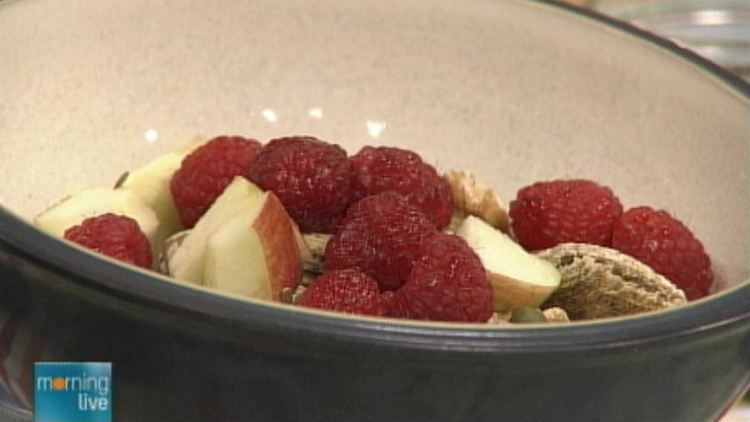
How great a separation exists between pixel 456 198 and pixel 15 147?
26 cm

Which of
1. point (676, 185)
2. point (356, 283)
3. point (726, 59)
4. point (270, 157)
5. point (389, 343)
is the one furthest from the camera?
point (726, 59)

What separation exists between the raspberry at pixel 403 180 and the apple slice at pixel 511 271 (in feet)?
0.07

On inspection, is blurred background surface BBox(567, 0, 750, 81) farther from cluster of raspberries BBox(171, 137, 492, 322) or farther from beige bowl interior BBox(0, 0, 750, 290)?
cluster of raspberries BBox(171, 137, 492, 322)

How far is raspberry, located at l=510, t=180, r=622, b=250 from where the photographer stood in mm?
679

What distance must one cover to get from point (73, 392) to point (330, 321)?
120mm

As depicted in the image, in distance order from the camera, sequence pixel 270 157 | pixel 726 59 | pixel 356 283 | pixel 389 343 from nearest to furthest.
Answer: pixel 389 343 < pixel 356 283 < pixel 270 157 < pixel 726 59

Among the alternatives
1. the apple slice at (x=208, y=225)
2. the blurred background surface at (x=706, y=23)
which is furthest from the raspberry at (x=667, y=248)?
the blurred background surface at (x=706, y=23)

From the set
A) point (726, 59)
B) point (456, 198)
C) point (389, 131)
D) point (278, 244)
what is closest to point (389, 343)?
point (278, 244)

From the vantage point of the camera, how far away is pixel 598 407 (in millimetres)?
442

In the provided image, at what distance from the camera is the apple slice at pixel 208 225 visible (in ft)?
1.93

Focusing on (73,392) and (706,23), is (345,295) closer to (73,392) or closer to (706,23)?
(73,392)

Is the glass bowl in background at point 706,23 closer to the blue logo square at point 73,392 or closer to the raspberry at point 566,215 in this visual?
the raspberry at point 566,215

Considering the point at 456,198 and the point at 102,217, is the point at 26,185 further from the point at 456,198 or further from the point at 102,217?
the point at 456,198

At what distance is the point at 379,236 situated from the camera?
1.89ft
